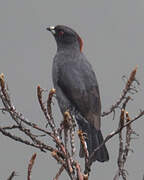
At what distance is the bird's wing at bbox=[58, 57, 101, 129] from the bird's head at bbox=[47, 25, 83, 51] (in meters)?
0.75

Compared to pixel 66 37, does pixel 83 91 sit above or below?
below

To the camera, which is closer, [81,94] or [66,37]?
[81,94]

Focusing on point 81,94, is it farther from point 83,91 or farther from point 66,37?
point 66,37

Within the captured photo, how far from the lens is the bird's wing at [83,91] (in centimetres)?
459

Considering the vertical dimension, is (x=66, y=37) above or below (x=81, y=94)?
above

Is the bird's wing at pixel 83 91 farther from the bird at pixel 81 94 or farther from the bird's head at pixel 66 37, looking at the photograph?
the bird's head at pixel 66 37

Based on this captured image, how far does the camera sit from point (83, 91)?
15.2 ft

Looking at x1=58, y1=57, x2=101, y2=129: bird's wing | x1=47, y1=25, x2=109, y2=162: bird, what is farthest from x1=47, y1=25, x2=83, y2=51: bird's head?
x1=58, y1=57, x2=101, y2=129: bird's wing

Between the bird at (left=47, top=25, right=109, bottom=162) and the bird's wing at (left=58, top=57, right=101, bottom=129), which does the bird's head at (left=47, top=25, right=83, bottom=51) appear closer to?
the bird at (left=47, top=25, right=109, bottom=162)

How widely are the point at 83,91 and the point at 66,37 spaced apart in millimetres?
1193

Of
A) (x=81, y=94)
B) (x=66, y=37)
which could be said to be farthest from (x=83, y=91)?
(x=66, y=37)

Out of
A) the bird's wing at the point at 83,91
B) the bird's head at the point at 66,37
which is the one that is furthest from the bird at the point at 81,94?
the bird's head at the point at 66,37

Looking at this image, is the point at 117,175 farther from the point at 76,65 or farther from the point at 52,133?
the point at 76,65

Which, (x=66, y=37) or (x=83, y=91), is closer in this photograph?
(x=83, y=91)
